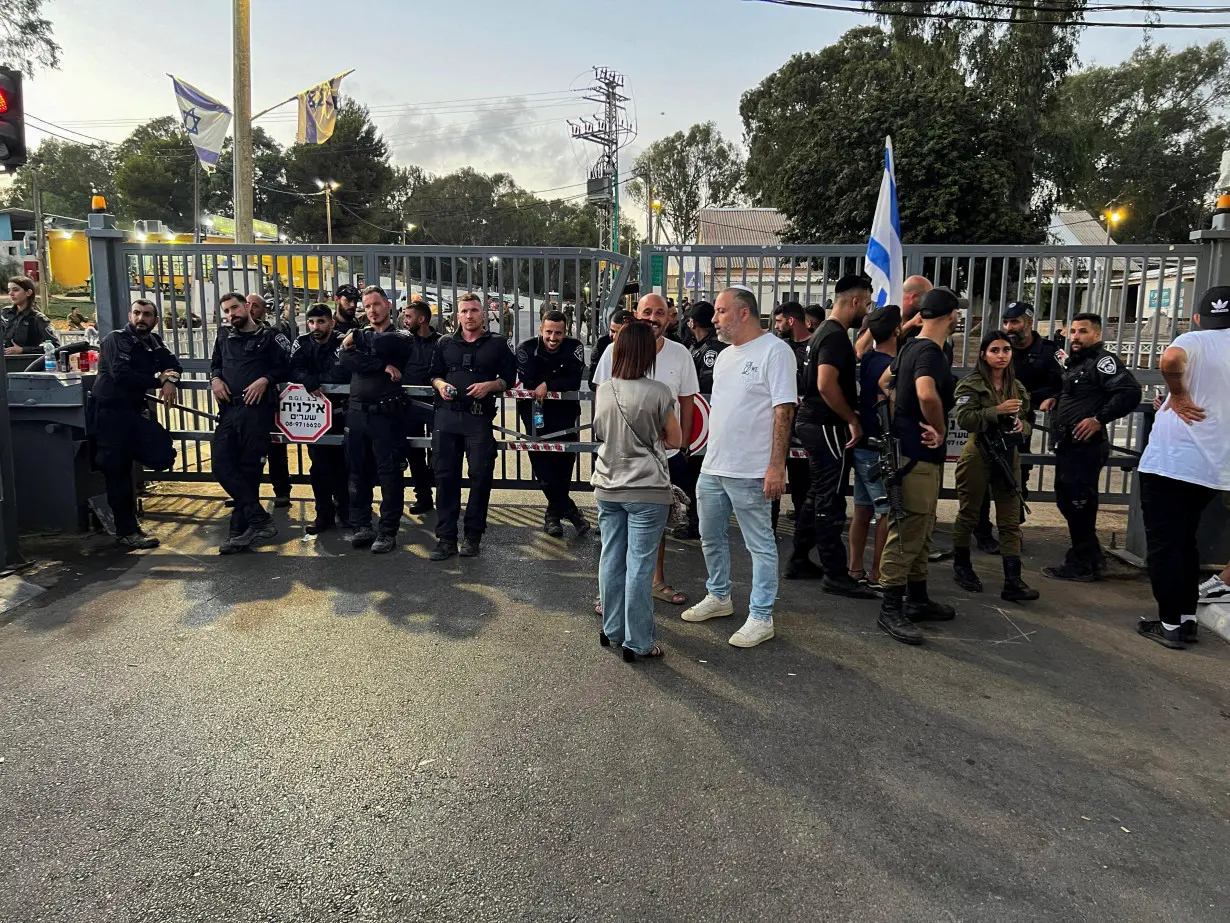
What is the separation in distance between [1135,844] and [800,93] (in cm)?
3801

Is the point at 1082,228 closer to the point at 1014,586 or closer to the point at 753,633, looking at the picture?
the point at 1014,586

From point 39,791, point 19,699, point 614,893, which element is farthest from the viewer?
point 19,699

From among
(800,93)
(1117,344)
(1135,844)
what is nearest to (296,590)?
(1135,844)

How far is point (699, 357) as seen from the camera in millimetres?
6555

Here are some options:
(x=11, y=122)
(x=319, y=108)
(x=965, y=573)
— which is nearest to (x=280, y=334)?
(x=11, y=122)

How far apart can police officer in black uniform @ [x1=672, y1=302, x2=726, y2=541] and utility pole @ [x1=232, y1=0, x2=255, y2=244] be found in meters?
8.61

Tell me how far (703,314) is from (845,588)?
2.58 meters

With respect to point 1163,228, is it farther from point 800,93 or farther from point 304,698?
point 304,698

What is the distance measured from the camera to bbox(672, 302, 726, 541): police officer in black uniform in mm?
6520

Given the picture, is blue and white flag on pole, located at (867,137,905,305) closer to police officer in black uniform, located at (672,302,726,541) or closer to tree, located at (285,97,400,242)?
police officer in black uniform, located at (672,302,726,541)

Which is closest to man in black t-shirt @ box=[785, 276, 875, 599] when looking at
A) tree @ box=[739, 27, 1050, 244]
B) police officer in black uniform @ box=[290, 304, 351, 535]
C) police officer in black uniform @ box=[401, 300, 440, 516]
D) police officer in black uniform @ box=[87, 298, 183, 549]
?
police officer in black uniform @ box=[401, 300, 440, 516]

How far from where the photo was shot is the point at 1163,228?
42.0m

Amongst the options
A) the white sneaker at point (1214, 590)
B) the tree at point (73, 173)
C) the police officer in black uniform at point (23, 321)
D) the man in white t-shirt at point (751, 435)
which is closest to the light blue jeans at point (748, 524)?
the man in white t-shirt at point (751, 435)

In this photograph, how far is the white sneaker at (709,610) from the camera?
485 centimetres
